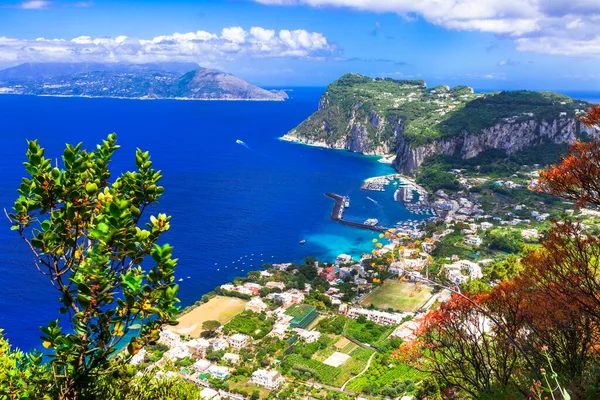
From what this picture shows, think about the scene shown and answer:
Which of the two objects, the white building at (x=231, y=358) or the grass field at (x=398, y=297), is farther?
the grass field at (x=398, y=297)

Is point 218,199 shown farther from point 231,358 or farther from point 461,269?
point 231,358

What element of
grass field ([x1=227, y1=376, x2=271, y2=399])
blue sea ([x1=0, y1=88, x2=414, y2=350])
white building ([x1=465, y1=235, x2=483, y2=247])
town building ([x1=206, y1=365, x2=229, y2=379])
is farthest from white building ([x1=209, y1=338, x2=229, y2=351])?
white building ([x1=465, y1=235, x2=483, y2=247])

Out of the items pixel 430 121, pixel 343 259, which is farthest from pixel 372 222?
pixel 430 121

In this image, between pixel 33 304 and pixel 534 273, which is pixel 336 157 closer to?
pixel 33 304

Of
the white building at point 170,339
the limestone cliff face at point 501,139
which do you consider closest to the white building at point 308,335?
the white building at point 170,339

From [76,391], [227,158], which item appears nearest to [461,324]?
[76,391]

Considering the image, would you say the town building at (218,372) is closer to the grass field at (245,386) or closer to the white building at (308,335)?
the grass field at (245,386)

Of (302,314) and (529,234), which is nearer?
(302,314)
